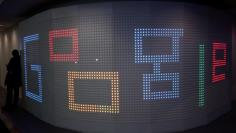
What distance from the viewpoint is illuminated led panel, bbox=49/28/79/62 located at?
18.7 feet

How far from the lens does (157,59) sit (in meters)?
5.46

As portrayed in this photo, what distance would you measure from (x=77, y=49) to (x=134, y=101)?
1610 millimetres

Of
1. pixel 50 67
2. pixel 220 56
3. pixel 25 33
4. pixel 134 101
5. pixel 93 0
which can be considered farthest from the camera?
pixel 25 33

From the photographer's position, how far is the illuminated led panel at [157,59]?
5379 mm

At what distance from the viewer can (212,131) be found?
18.5 ft

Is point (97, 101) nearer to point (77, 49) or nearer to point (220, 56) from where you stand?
point (77, 49)

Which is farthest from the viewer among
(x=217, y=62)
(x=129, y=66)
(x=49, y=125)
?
(x=217, y=62)

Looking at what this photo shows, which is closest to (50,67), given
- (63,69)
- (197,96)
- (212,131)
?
(63,69)

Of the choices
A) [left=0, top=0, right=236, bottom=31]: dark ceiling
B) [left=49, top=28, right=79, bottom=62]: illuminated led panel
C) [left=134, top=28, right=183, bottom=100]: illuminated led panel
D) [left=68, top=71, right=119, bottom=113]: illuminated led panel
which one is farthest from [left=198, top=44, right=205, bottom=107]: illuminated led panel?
[left=49, top=28, right=79, bottom=62]: illuminated led panel

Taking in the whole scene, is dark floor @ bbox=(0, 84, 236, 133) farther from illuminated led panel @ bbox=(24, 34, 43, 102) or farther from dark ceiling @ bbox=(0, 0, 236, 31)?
dark ceiling @ bbox=(0, 0, 236, 31)

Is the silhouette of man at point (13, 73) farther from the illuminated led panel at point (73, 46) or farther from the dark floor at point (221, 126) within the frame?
the dark floor at point (221, 126)

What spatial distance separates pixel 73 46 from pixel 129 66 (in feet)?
4.25

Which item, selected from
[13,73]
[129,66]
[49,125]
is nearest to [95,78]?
[129,66]

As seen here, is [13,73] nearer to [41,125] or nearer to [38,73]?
[38,73]
